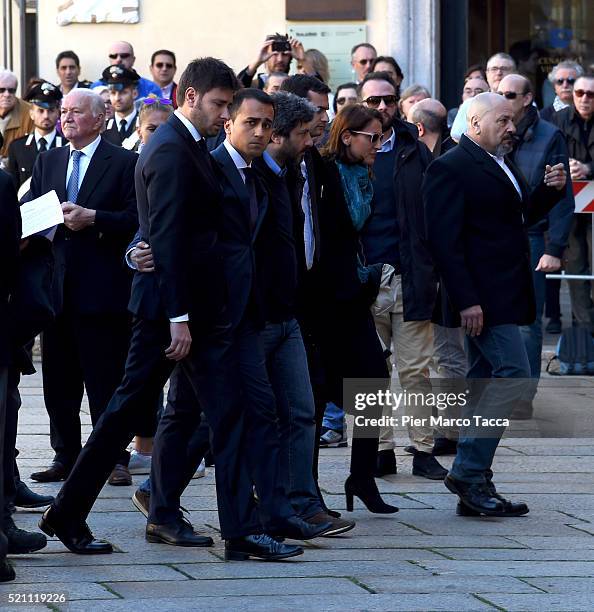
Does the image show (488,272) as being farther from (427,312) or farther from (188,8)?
(188,8)

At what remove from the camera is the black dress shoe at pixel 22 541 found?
6.53 meters

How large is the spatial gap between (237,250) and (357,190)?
1028mm

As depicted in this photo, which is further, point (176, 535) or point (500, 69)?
point (500, 69)

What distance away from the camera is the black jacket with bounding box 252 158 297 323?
6.79 m

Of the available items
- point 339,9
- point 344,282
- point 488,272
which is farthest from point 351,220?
point 339,9

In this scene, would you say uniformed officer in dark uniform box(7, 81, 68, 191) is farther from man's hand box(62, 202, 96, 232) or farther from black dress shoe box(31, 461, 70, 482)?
black dress shoe box(31, 461, 70, 482)

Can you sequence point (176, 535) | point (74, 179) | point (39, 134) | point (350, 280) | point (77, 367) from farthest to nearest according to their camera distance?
1. point (39, 134)
2. point (77, 367)
3. point (74, 179)
4. point (350, 280)
5. point (176, 535)

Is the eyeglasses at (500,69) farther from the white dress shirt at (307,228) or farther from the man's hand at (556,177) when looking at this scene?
the white dress shirt at (307,228)

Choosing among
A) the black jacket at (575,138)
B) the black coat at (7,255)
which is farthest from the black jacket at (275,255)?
the black jacket at (575,138)

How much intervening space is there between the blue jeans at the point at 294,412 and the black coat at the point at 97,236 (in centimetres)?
150

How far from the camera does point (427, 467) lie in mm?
8492

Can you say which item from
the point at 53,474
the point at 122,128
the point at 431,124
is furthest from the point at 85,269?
the point at 122,128

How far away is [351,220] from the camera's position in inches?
289

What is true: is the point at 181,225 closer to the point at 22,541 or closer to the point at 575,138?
the point at 22,541
